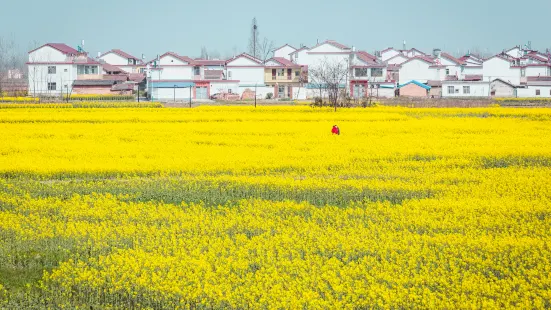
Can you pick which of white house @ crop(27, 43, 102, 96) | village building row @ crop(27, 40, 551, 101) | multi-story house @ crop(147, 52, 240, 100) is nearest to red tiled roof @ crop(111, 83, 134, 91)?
village building row @ crop(27, 40, 551, 101)

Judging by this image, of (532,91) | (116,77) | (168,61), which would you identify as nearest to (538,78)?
(532,91)

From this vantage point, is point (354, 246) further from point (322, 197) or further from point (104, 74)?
point (104, 74)

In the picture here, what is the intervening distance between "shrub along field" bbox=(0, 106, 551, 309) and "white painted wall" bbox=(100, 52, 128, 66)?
6457cm

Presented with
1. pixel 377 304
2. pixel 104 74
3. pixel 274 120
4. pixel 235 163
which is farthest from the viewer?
pixel 104 74

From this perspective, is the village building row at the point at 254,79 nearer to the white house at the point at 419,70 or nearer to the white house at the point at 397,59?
the white house at the point at 419,70

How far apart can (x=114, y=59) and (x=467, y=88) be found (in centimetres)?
4358

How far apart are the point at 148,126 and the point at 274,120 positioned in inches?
247

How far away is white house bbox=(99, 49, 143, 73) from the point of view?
8881 cm

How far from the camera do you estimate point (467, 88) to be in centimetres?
6894

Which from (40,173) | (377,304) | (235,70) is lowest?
(377,304)

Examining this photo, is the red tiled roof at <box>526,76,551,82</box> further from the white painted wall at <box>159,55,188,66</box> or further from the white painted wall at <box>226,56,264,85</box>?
the white painted wall at <box>159,55,188,66</box>

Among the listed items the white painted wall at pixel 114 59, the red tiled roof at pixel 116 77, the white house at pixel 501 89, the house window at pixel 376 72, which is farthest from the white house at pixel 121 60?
the white house at pixel 501 89

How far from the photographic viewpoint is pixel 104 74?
73938mm

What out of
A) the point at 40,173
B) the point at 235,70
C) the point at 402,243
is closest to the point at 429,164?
the point at 402,243
